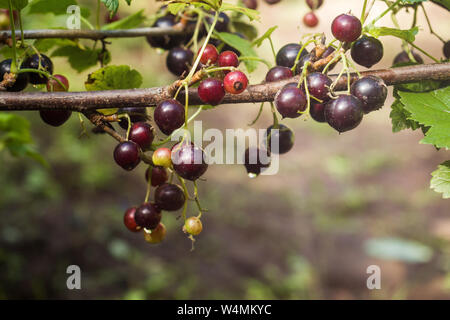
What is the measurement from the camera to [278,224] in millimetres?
4082

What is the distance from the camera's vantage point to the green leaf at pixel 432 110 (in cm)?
85

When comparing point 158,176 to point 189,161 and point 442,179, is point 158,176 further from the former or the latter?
point 442,179

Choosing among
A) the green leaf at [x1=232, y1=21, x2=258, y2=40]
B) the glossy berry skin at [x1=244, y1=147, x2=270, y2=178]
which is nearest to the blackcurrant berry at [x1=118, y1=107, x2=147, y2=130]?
the glossy berry skin at [x1=244, y1=147, x2=270, y2=178]

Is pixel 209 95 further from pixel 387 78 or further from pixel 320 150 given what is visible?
pixel 320 150

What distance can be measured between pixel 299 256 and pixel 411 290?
894mm

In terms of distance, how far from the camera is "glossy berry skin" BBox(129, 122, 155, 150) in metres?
0.90

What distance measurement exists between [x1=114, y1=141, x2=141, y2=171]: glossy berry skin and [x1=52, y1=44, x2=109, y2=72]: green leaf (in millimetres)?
524

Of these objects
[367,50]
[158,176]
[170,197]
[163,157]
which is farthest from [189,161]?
[367,50]

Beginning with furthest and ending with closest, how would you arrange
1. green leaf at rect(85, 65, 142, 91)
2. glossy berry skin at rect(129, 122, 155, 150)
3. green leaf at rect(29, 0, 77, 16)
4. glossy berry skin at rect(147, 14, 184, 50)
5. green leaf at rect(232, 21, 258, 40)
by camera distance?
green leaf at rect(232, 21, 258, 40)
glossy berry skin at rect(147, 14, 184, 50)
green leaf at rect(29, 0, 77, 16)
green leaf at rect(85, 65, 142, 91)
glossy berry skin at rect(129, 122, 155, 150)

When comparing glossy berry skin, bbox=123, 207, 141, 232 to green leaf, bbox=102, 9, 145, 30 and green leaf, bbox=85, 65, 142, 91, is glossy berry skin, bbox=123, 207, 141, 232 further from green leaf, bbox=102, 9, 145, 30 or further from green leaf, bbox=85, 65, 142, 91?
green leaf, bbox=102, 9, 145, 30

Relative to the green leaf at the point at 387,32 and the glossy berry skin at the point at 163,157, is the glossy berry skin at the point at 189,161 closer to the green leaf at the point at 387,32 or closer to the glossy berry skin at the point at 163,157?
the glossy berry skin at the point at 163,157

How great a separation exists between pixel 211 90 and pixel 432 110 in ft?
1.59

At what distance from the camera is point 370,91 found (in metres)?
0.82

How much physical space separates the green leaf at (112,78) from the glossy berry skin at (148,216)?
1.02 ft
